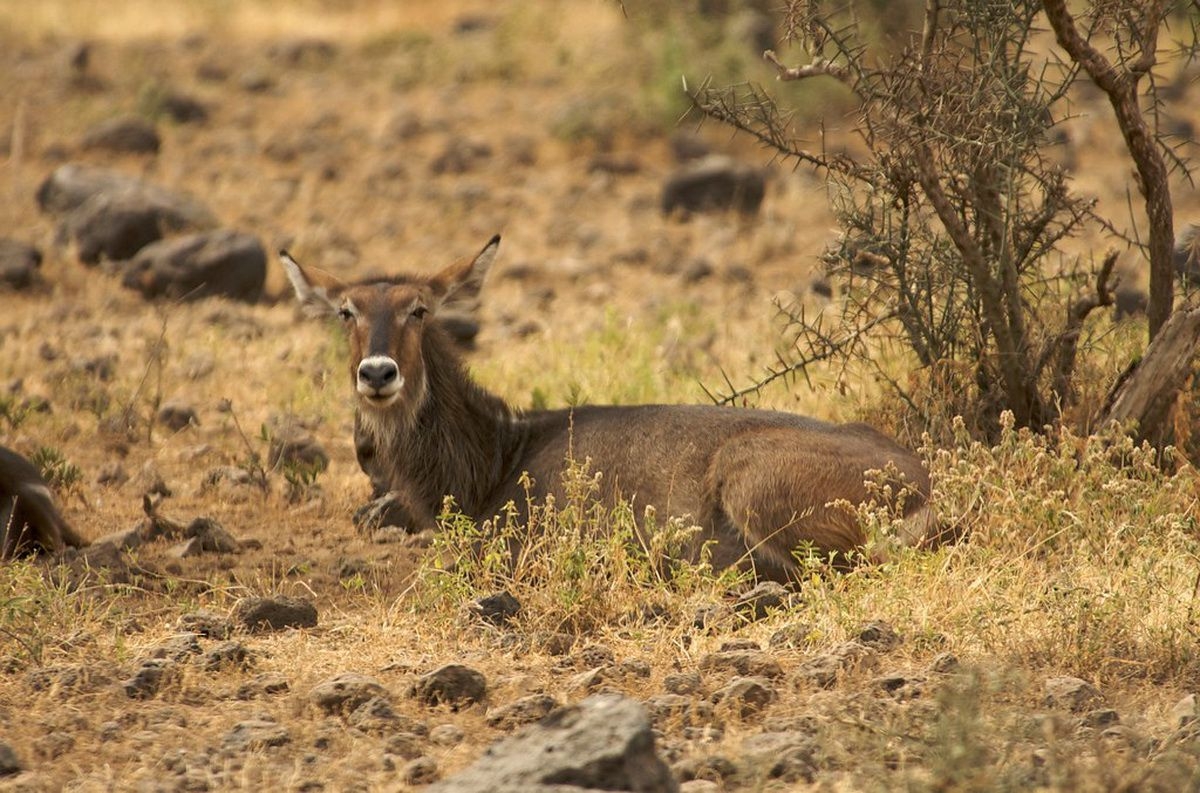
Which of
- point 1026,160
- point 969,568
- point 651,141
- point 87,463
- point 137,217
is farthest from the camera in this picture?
point 651,141

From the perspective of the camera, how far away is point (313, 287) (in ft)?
28.0

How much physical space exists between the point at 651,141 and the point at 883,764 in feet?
48.9

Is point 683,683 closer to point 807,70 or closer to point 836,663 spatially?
point 836,663

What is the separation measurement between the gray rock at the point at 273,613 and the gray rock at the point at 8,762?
1.67 meters

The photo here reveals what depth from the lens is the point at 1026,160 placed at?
8.30 meters

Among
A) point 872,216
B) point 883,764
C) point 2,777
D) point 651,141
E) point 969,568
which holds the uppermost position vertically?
point 651,141

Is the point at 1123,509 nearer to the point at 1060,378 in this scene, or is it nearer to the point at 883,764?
the point at 1060,378

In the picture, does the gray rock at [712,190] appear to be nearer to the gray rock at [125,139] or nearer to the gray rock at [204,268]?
the gray rock at [204,268]

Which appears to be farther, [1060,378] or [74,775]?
[1060,378]

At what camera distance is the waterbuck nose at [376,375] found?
769cm

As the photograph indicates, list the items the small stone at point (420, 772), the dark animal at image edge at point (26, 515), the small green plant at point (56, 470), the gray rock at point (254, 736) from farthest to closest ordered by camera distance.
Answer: the small green plant at point (56, 470) < the dark animal at image edge at point (26, 515) < the gray rock at point (254, 736) < the small stone at point (420, 772)

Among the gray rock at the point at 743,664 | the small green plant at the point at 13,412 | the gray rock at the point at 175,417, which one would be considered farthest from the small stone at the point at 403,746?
the small green plant at the point at 13,412

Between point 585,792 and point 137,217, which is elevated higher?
point 137,217

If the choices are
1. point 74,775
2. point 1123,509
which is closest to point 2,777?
point 74,775
